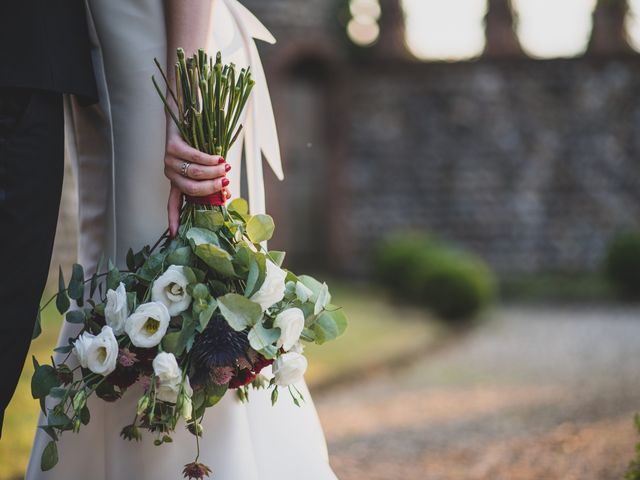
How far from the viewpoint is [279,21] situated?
1198 cm

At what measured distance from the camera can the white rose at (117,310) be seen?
1676 millimetres

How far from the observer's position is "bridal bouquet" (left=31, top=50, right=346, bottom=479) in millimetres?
1654

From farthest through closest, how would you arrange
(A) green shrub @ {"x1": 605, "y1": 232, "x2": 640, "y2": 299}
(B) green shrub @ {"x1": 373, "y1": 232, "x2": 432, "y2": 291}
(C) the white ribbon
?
(A) green shrub @ {"x1": 605, "y1": 232, "x2": 640, "y2": 299}, (B) green shrub @ {"x1": 373, "y1": 232, "x2": 432, "y2": 291}, (C) the white ribbon

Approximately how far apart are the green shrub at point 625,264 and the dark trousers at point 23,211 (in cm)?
994

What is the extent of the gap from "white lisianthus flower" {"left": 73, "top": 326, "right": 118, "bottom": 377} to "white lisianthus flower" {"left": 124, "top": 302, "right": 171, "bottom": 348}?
0.04 metres

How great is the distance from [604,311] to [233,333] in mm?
8963

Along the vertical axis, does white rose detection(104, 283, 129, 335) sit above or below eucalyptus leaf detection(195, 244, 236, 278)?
below

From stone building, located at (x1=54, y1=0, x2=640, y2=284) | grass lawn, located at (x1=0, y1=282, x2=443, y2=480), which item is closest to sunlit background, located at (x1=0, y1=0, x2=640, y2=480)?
stone building, located at (x1=54, y1=0, x2=640, y2=284)

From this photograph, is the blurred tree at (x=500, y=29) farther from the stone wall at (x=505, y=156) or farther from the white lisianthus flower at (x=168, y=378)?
the white lisianthus flower at (x=168, y=378)

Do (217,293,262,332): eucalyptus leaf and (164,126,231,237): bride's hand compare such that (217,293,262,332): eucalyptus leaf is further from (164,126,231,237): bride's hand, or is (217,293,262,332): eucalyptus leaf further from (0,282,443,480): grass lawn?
(0,282,443,480): grass lawn

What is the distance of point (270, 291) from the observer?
1.71 m

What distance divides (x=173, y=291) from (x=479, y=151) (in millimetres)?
11494

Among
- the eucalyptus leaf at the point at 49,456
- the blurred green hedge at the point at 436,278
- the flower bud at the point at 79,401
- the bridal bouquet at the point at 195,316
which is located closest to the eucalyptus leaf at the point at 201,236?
the bridal bouquet at the point at 195,316

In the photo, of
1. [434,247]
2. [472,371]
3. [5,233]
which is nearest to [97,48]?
[5,233]
